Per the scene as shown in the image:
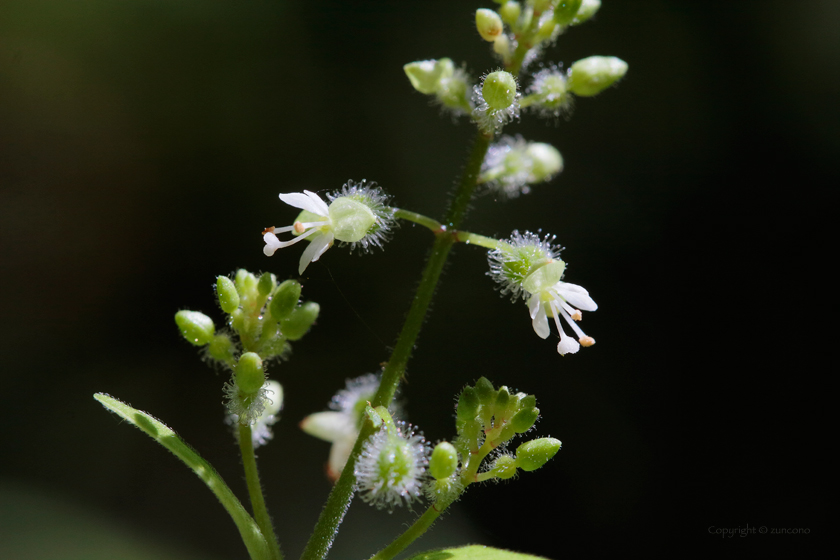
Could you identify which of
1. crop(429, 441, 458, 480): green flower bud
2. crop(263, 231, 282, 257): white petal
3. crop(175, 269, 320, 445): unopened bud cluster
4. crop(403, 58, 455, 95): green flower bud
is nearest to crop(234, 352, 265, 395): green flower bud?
crop(175, 269, 320, 445): unopened bud cluster

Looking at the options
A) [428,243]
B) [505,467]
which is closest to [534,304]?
[505,467]

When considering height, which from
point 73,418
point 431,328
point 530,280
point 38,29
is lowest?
point 530,280

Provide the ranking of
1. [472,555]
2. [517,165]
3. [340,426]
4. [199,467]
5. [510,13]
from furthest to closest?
[340,426] → [517,165] → [510,13] → [472,555] → [199,467]

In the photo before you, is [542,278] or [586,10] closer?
[542,278]

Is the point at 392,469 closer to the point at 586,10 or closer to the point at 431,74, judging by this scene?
the point at 431,74

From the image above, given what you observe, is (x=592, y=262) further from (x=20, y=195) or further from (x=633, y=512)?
(x=20, y=195)

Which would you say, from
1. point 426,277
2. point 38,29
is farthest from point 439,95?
point 38,29
